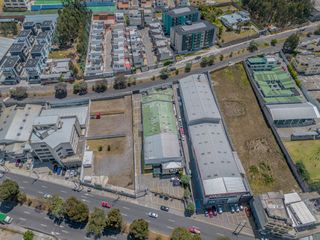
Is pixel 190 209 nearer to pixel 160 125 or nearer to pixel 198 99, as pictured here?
pixel 160 125

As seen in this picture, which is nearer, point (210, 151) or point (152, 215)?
point (152, 215)

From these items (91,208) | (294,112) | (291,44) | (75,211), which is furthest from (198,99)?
(291,44)

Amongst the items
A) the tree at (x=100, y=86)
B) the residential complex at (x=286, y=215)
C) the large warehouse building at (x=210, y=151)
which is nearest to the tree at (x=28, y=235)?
the large warehouse building at (x=210, y=151)

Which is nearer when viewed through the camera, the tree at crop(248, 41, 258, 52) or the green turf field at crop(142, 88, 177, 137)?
the green turf field at crop(142, 88, 177, 137)

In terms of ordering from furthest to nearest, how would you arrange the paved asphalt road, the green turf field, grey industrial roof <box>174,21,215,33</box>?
grey industrial roof <box>174,21,215,33</box>
the green turf field
the paved asphalt road

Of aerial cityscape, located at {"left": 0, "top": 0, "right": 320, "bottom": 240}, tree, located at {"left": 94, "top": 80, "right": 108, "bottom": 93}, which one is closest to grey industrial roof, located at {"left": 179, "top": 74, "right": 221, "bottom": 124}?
aerial cityscape, located at {"left": 0, "top": 0, "right": 320, "bottom": 240}

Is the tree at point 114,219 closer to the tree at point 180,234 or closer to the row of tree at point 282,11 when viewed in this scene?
the tree at point 180,234

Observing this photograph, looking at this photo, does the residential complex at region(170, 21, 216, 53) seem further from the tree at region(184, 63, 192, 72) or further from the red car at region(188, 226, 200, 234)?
the red car at region(188, 226, 200, 234)
